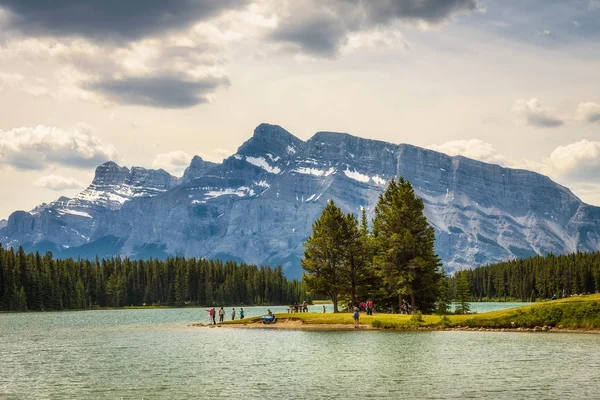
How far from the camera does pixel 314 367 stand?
169 ft

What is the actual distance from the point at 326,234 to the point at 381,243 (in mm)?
10274

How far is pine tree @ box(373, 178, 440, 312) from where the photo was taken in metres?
99.1

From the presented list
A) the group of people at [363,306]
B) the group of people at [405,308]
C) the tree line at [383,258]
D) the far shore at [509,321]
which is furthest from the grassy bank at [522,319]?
the tree line at [383,258]

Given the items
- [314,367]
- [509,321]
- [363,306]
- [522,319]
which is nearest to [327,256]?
[363,306]

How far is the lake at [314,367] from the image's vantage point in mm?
40812

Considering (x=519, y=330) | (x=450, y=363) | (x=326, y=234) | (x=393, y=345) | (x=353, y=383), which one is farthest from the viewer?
(x=326, y=234)

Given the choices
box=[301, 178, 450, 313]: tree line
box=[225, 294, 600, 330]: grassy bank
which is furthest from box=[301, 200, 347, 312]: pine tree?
box=[225, 294, 600, 330]: grassy bank

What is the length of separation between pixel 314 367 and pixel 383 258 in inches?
2043

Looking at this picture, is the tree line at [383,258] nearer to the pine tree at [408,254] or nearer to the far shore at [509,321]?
the pine tree at [408,254]

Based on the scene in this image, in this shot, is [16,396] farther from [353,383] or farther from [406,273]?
[406,273]

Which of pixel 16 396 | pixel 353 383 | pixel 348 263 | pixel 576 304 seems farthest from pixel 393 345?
pixel 348 263

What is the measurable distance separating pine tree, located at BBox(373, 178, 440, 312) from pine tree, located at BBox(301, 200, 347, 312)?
26.2 feet

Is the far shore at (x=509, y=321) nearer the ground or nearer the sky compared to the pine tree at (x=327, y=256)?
nearer the ground

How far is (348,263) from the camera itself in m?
110
